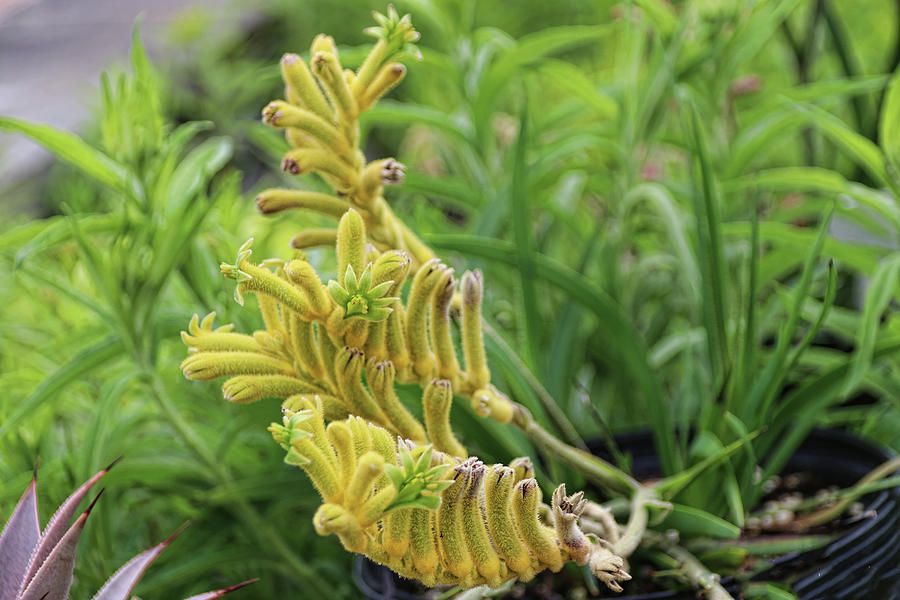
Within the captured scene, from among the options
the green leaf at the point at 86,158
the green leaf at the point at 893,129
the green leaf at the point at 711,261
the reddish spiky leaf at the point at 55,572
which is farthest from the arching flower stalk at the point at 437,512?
the green leaf at the point at 893,129

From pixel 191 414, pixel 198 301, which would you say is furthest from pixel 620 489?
pixel 191 414

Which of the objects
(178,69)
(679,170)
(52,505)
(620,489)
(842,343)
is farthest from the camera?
(178,69)

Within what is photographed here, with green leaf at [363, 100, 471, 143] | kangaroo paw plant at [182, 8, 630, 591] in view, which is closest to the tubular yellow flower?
kangaroo paw plant at [182, 8, 630, 591]

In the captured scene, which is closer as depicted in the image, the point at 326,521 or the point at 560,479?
the point at 326,521

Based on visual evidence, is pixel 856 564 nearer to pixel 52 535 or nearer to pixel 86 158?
pixel 52 535

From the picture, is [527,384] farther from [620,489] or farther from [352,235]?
[352,235]

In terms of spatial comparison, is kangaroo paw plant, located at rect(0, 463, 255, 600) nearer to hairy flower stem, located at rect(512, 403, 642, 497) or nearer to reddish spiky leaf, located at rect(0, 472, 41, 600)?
reddish spiky leaf, located at rect(0, 472, 41, 600)

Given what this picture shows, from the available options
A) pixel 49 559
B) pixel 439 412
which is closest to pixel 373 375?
pixel 439 412
